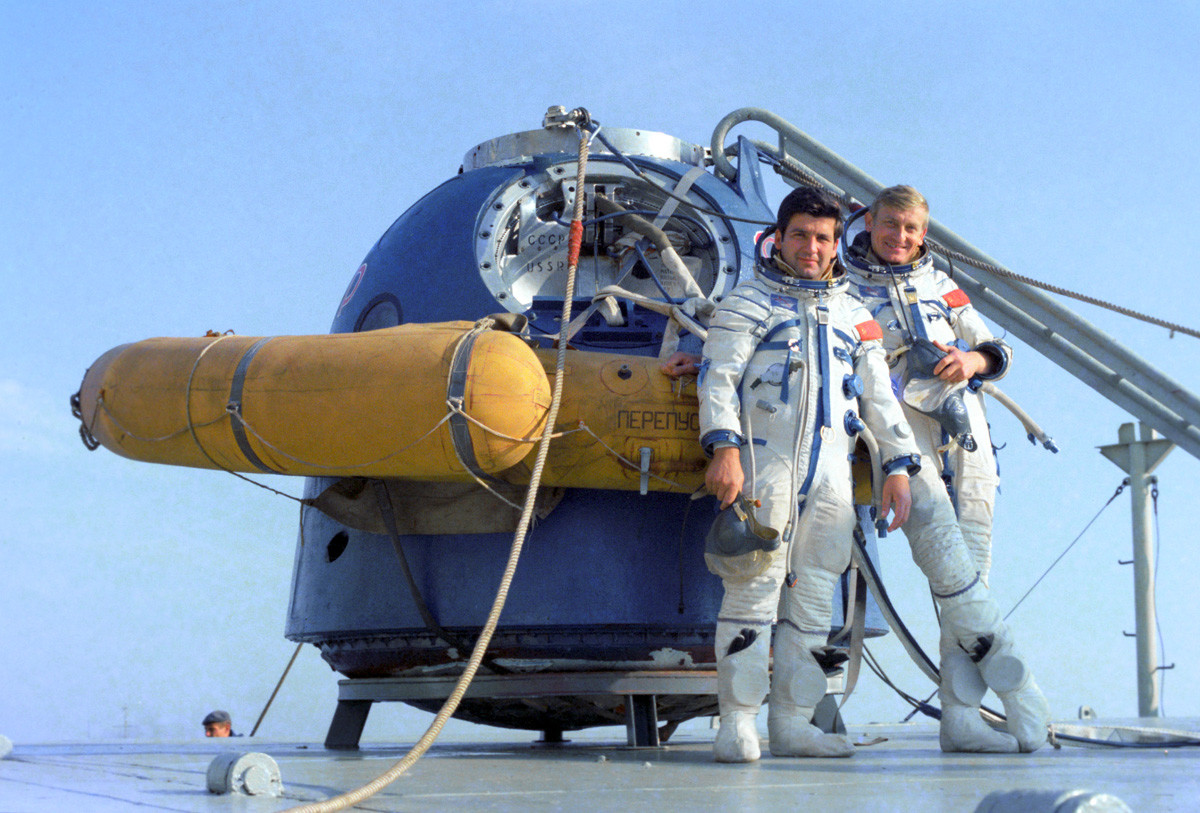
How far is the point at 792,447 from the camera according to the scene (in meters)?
4.50

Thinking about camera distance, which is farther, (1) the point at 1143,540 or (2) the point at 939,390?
(1) the point at 1143,540

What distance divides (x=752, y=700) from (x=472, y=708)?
195 cm

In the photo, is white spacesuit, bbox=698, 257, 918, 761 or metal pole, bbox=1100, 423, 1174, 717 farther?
metal pole, bbox=1100, 423, 1174, 717

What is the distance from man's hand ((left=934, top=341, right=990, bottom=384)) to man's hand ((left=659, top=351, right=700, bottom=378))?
98 cm

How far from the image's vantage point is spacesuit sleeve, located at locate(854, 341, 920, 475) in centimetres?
464

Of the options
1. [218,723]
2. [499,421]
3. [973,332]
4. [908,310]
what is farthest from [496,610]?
[218,723]

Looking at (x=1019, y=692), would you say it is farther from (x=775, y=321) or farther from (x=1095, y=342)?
(x=1095, y=342)

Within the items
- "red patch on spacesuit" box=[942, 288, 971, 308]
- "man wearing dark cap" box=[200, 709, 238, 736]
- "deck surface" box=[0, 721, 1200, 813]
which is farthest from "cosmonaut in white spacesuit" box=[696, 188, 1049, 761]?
"man wearing dark cap" box=[200, 709, 238, 736]

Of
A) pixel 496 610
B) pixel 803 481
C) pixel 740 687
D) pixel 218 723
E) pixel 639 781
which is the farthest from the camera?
pixel 218 723

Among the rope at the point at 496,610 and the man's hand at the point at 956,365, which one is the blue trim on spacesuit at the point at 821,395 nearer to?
the man's hand at the point at 956,365

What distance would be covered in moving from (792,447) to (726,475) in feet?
1.09

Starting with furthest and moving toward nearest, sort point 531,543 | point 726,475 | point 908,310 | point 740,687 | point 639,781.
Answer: point 531,543, point 908,310, point 726,475, point 740,687, point 639,781

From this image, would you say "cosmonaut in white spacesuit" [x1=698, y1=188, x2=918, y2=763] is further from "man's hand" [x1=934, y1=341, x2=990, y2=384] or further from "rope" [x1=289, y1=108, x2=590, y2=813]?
"rope" [x1=289, y1=108, x2=590, y2=813]

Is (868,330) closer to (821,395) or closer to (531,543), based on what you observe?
(821,395)
